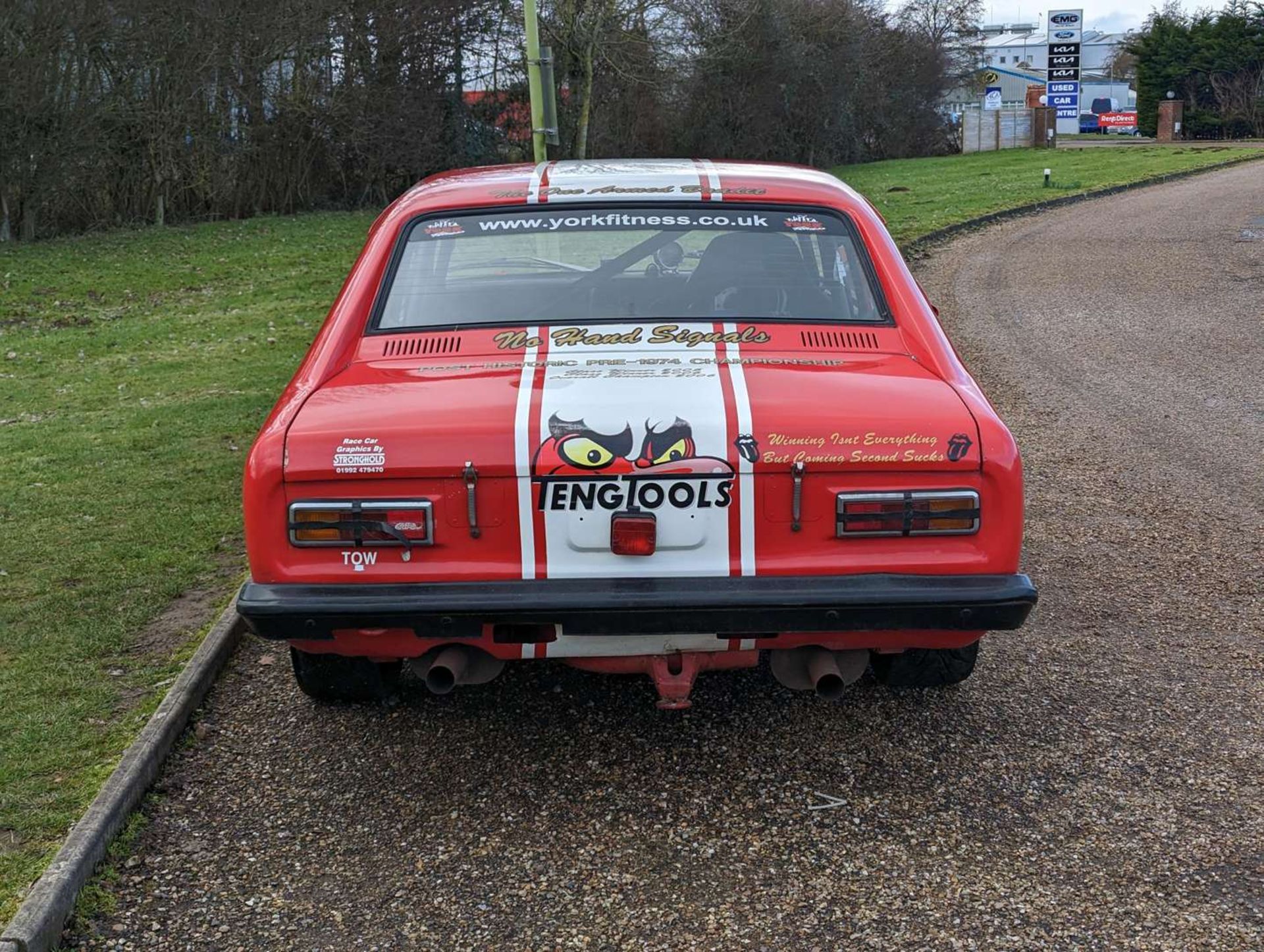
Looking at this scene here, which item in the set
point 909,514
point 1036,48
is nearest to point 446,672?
point 909,514

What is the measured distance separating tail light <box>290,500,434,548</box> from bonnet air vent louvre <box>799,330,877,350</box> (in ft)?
4.60

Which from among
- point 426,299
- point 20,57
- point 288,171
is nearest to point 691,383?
point 426,299

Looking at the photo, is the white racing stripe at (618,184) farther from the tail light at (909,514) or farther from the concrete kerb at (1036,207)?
the concrete kerb at (1036,207)

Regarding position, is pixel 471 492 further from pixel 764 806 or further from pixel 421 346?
pixel 764 806

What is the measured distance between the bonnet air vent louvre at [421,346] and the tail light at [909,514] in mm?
1396

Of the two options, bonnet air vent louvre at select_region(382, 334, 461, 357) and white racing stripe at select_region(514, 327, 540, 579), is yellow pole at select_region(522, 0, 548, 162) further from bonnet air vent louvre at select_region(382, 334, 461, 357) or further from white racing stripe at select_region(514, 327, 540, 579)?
white racing stripe at select_region(514, 327, 540, 579)

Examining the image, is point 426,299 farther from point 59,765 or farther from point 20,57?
point 20,57

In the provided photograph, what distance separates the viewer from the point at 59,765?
3.87 metres

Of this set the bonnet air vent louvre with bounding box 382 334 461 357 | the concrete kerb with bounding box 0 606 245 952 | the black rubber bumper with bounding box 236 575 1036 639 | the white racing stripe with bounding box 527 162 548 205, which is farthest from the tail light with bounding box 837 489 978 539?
the concrete kerb with bounding box 0 606 245 952

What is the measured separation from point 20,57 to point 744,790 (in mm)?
19208

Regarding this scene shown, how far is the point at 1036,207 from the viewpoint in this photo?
22188mm

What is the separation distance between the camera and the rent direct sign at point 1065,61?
51.9 meters

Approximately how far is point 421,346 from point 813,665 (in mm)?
1601

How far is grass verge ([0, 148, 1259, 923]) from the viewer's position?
4.09 m
